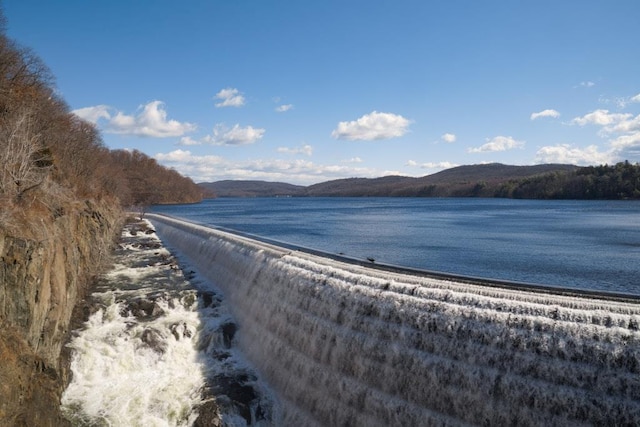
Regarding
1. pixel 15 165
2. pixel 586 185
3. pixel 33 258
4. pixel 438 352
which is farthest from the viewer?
pixel 586 185

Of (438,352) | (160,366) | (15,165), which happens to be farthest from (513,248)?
(15,165)

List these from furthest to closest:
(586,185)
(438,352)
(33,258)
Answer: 1. (586,185)
2. (33,258)
3. (438,352)

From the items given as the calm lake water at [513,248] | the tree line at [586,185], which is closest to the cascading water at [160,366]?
the calm lake water at [513,248]

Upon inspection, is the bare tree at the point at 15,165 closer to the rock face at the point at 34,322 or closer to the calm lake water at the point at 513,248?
the rock face at the point at 34,322

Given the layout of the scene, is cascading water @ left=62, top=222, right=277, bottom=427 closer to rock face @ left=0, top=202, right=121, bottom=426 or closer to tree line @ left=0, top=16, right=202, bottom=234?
rock face @ left=0, top=202, right=121, bottom=426

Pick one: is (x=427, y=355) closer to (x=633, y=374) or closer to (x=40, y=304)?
(x=633, y=374)

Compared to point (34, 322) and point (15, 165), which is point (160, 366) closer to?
point (34, 322)

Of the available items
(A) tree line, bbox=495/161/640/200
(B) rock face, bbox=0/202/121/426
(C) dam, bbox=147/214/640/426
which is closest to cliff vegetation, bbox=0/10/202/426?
(B) rock face, bbox=0/202/121/426
